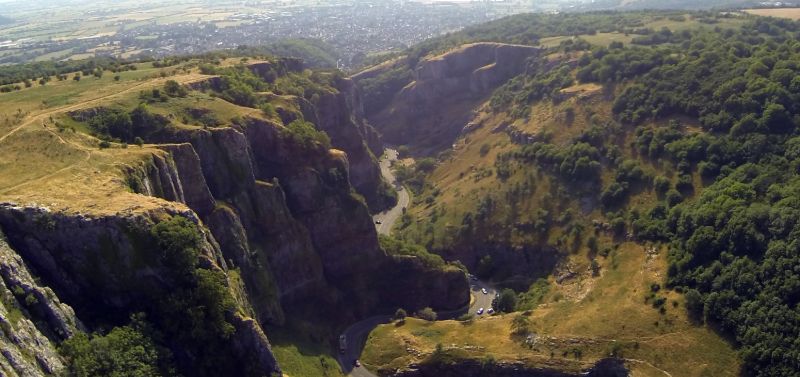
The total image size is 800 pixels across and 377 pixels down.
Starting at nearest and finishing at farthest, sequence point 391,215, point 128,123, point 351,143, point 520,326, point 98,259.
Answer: point 98,259
point 128,123
point 520,326
point 391,215
point 351,143

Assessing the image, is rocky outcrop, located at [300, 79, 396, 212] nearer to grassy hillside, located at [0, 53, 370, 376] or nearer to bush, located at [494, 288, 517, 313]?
grassy hillside, located at [0, 53, 370, 376]

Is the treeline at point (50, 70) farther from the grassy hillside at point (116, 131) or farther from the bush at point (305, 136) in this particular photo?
the bush at point (305, 136)

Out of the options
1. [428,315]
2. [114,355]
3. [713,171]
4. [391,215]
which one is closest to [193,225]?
[114,355]

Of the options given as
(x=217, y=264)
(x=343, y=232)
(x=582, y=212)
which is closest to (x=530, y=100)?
(x=582, y=212)

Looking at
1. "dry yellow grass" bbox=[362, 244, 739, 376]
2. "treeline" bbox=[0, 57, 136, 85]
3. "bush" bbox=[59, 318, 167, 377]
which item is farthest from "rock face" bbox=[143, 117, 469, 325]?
"treeline" bbox=[0, 57, 136, 85]

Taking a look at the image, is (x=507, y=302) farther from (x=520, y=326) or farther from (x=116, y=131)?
(x=116, y=131)

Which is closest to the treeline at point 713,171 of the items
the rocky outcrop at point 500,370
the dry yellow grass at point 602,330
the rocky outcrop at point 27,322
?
the dry yellow grass at point 602,330
